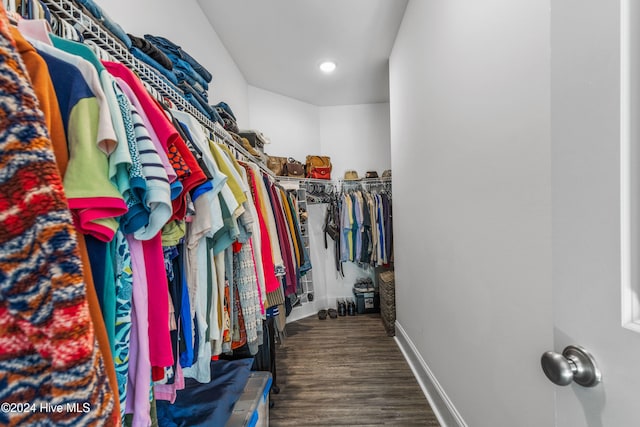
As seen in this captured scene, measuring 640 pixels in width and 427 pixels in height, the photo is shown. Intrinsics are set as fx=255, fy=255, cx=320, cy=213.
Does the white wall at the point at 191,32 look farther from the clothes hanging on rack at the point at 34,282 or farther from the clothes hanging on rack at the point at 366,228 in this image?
the clothes hanging on rack at the point at 366,228

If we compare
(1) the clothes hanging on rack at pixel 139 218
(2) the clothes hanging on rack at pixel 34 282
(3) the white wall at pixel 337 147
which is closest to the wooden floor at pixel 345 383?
(3) the white wall at pixel 337 147

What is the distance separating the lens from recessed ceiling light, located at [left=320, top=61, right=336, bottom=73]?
257cm

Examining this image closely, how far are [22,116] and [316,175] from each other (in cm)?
299

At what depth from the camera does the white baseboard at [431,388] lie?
1362 mm

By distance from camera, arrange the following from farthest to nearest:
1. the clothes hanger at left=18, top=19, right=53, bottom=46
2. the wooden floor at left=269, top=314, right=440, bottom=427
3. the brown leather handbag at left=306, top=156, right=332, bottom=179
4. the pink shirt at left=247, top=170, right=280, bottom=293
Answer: the brown leather handbag at left=306, top=156, right=332, bottom=179 < the wooden floor at left=269, top=314, right=440, bottom=427 < the pink shirt at left=247, top=170, right=280, bottom=293 < the clothes hanger at left=18, top=19, right=53, bottom=46

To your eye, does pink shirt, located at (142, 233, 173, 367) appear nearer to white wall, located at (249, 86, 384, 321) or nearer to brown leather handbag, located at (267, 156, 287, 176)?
brown leather handbag, located at (267, 156, 287, 176)

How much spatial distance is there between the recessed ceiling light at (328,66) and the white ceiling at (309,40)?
0.17 ft

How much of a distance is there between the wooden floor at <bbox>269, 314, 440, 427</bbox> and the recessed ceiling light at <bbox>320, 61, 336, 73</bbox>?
2785 mm

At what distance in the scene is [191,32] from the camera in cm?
174

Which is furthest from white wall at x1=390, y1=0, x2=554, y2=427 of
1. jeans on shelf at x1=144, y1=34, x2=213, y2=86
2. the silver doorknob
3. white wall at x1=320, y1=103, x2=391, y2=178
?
white wall at x1=320, y1=103, x2=391, y2=178

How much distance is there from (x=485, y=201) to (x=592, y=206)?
2.28 feet

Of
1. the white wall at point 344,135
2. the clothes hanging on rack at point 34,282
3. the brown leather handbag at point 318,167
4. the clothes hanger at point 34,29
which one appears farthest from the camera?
the white wall at point 344,135

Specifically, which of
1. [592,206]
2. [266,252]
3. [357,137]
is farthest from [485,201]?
[357,137]

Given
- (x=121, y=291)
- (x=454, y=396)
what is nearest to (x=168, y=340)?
(x=121, y=291)
